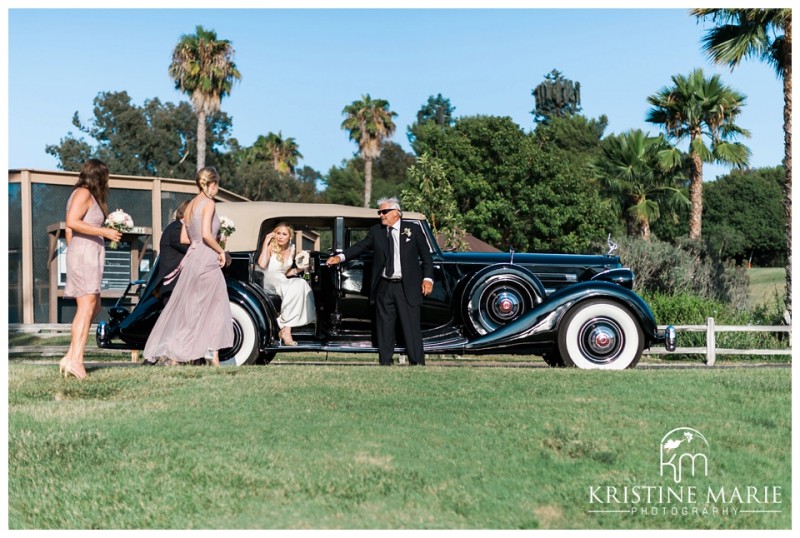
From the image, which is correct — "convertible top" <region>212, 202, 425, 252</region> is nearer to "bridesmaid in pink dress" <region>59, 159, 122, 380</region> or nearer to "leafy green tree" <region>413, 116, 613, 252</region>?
"bridesmaid in pink dress" <region>59, 159, 122, 380</region>

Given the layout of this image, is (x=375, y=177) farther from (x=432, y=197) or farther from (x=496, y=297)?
(x=496, y=297)

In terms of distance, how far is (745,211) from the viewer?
74812 millimetres

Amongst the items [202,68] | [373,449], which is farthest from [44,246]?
[373,449]

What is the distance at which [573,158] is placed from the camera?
195 feet

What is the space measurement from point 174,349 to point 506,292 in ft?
12.6

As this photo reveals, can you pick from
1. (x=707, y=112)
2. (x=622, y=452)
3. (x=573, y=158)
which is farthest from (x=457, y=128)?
(x=622, y=452)

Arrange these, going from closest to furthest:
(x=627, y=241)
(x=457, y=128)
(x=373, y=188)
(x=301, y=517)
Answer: (x=301, y=517), (x=627, y=241), (x=457, y=128), (x=373, y=188)

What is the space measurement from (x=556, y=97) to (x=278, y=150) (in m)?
28.8

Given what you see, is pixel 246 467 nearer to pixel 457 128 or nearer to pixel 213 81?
pixel 213 81

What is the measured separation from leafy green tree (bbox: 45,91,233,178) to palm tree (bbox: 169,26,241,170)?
19913 mm

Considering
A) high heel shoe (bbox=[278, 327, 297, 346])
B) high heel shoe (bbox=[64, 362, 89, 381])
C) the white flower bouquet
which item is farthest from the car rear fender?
high heel shoe (bbox=[64, 362, 89, 381])

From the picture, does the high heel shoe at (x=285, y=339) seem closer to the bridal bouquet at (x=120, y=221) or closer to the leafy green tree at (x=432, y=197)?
the bridal bouquet at (x=120, y=221)

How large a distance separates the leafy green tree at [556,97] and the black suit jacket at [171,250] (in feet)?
241

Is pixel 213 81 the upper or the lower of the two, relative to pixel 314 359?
upper
